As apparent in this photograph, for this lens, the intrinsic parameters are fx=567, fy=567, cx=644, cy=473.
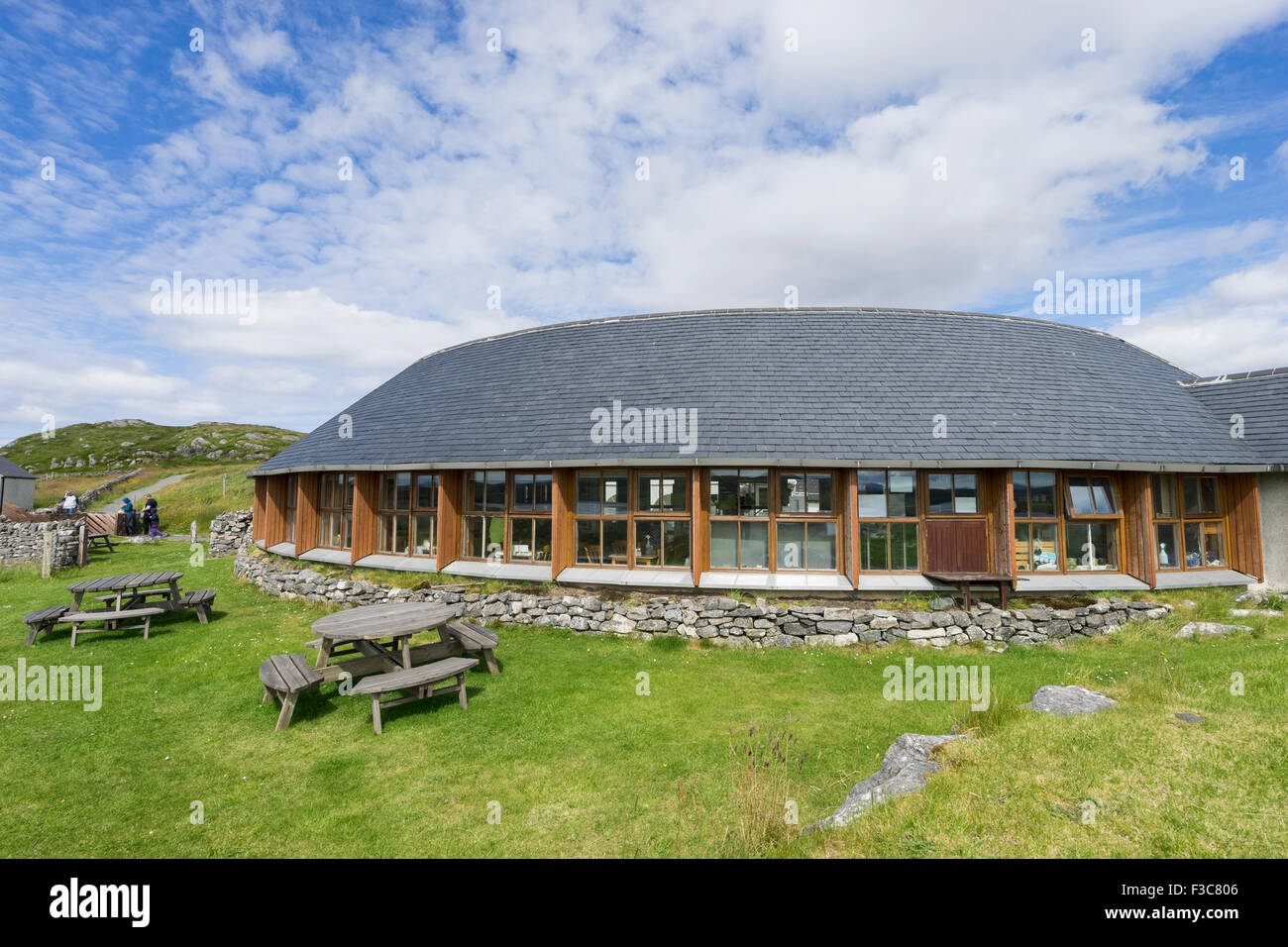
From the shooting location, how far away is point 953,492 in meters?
12.8

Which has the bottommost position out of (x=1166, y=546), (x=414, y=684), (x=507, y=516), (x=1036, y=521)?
(x=414, y=684)

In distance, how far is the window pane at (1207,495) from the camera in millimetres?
13742

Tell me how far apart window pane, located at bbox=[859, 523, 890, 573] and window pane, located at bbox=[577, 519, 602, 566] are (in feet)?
19.7

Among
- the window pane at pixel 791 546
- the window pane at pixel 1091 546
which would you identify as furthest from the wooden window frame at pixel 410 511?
the window pane at pixel 1091 546

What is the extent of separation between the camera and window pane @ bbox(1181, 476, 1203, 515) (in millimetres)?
13602

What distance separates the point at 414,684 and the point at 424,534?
8310mm

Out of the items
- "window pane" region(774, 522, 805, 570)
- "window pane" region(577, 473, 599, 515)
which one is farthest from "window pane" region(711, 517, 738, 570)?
"window pane" region(577, 473, 599, 515)

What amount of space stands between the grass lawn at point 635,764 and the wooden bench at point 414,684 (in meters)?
0.23

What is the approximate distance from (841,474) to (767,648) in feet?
13.7

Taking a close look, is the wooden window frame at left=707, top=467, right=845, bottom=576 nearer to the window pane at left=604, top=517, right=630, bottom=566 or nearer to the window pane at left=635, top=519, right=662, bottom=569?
the window pane at left=635, top=519, right=662, bottom=569

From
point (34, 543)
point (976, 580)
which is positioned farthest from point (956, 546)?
point (34, 543)

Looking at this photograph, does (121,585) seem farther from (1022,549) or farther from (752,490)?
(1022,549)

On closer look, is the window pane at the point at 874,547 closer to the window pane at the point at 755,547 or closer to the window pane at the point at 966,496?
the window pane at the point at 966,496
